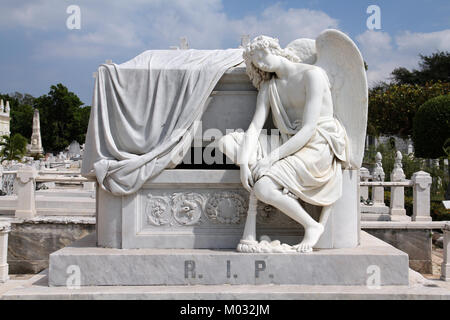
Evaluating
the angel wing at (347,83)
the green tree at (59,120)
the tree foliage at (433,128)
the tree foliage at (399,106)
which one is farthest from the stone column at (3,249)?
the green tree at (59,120)

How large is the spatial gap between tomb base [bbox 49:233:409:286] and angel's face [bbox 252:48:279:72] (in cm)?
177

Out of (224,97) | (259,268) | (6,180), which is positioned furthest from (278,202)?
(6,180)

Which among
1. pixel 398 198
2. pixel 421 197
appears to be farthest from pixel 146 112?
pixel 398 198

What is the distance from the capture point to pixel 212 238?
430cm

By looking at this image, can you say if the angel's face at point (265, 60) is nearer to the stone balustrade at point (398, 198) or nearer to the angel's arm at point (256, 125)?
the angel's arm at point (256, 125)

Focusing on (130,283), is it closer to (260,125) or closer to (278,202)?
(278,202)

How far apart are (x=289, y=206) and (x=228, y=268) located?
78cm

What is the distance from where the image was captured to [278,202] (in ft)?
13.0

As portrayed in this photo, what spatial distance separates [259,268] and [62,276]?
1794 mm

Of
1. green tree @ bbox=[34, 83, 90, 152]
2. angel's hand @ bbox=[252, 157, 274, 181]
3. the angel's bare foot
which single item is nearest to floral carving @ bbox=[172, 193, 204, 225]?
angel's hand @ bbox=[252, 157, 274, 181]

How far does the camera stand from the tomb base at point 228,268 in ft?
13.0

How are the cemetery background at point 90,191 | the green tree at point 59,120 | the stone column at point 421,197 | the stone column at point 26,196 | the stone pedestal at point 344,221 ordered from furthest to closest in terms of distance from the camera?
the green tree at point 59,120 → the stone column at point 421,197 → the stone column at point 26,196 → the cemetery background at point 90,191 → the stone pedestal at point 344,221

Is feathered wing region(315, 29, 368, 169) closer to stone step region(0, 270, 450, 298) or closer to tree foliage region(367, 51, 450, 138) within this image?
stone step region(0, 270, 450, 298)

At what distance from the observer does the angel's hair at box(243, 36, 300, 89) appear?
4.24 metres
